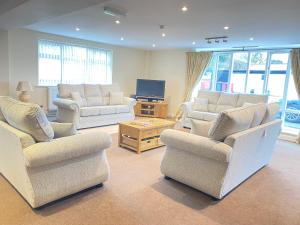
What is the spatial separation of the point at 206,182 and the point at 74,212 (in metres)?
1.40

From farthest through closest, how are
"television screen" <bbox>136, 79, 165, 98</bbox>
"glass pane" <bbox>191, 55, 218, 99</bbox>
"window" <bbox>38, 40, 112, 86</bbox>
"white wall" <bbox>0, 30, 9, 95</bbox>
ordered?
1. "television screen" <bbox>136, 79, 165, 98</bbox>
2. "glass pane" <bbox>191, 55, 218, 99</bbox>
3. "window" <bbox>38, 40, 112, 86</bbox>
4. "white wall" <bbox>0, 30, 9, 95</bbox>

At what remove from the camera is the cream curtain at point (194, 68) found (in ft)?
22.7

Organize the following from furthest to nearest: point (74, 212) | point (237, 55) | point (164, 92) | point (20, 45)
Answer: point (164, 92), point (237, 55), point (20, 45), point (74, 212)

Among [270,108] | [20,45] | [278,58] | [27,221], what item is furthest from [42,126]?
[278,58]

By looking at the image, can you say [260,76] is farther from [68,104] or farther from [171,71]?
[68,104]

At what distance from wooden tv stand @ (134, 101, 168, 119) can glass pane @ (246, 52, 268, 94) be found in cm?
256

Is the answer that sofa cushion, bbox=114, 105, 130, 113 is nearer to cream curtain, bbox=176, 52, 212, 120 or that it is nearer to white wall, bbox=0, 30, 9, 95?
cream curtain, bbox=176, 52, 212, 120

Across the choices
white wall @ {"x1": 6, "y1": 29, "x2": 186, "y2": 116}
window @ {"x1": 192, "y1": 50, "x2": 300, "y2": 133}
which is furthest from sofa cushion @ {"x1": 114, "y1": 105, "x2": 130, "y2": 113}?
window @ {"x1": 192, "y1": 50, "x2": 300, "y2": 133}

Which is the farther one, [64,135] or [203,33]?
[203,33]

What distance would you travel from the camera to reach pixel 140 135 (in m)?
3.91

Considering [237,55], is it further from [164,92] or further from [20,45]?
[20,45]

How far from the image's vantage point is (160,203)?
7.88 ft

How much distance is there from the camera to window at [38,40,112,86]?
237 inches

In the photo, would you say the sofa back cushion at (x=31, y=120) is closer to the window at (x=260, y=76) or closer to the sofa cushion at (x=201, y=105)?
the sofa cushion at (x=201, y=105)
